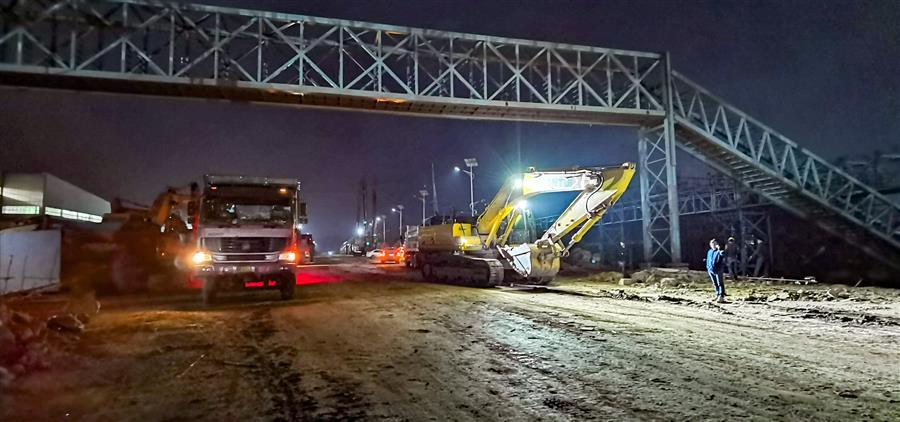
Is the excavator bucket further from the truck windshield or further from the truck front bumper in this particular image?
the truck windshield

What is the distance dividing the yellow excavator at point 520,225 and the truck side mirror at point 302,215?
20.9ft

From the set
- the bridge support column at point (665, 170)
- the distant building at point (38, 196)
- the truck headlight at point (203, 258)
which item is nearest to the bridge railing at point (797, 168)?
the bridge support column at point (665, 170)

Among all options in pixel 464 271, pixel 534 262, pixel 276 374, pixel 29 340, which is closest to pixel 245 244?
pixel 29 340

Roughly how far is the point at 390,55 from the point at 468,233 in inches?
333

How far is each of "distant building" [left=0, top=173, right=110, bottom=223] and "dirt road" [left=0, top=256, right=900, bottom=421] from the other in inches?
902

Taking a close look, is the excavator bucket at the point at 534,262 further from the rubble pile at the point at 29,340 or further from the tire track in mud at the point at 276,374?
the rubble pile at the point at 29,340

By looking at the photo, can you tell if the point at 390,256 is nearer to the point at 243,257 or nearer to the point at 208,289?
the point at 208,289

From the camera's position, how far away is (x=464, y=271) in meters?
19.6

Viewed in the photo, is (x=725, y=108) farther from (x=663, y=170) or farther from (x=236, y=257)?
(x=236, y=257)

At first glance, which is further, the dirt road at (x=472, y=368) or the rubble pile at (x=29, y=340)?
the rubble pile at (x=29, y=340)

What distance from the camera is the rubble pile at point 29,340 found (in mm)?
6622

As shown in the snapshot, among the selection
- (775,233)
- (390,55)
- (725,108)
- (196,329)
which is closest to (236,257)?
(196,329)

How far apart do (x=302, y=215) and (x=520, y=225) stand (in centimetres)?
766

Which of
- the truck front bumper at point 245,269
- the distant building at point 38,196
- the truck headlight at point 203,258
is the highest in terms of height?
the distant building at point 38,196
